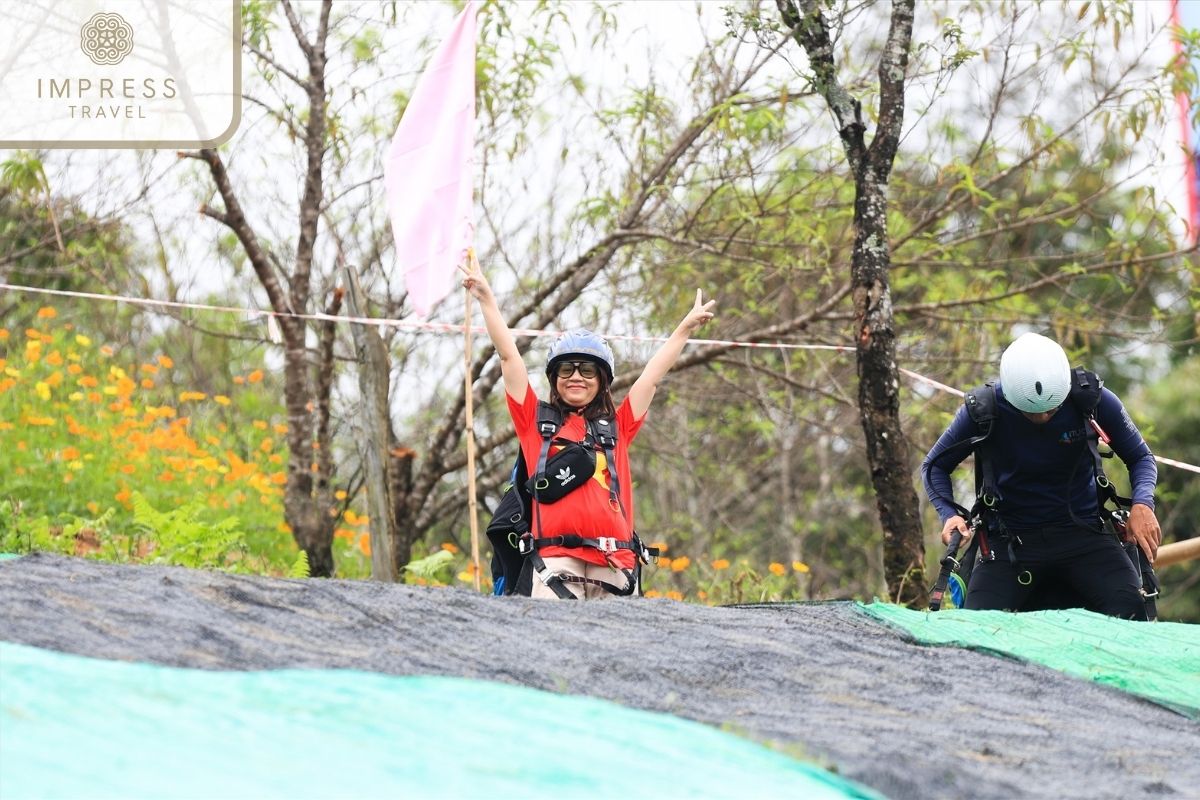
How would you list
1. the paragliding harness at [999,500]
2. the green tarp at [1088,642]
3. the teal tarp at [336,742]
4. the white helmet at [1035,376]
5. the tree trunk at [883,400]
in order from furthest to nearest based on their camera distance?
1. the tree trunk at [883,400]
2. the paragliding harness at [999,500]
3. the white helmet at [1035,376]
4. the green tarp at [1088,642]
5. the teal tarp at [336,742]

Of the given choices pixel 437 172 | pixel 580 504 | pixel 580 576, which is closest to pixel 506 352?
pixel 580 504

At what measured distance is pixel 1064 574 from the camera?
21.8 ft

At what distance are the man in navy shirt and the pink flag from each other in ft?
8.46

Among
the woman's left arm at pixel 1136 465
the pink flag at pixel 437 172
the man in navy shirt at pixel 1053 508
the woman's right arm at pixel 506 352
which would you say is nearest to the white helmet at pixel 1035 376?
the man in navy shirt at pixel 1053 508

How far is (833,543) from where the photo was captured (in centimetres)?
1923

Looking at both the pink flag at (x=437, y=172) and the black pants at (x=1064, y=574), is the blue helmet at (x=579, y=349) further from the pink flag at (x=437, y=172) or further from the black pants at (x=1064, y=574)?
the black pants at (x=1064, y=574)

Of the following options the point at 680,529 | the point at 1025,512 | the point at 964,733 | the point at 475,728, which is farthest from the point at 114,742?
the point at 680,529

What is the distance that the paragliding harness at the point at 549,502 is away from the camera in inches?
229

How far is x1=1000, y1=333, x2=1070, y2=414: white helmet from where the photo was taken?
6.25m

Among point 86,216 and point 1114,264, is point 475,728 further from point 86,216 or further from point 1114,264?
point 86,216

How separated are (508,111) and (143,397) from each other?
3.59 m

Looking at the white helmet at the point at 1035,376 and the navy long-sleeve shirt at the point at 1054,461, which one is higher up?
the white helmet at the point at 1035,376

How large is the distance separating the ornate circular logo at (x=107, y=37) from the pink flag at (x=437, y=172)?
8.41ft

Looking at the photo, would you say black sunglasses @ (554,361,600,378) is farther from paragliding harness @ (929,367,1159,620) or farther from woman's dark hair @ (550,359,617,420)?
paragliding harness @ (929,367,1159,620)
